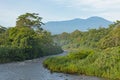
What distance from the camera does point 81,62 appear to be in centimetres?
4078

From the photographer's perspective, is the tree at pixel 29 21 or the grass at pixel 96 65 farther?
the tree at pixel 29 21

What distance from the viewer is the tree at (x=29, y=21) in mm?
89750

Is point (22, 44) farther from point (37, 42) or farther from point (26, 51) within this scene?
point (37, 42)

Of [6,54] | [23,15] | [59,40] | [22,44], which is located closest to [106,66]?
[6,54]

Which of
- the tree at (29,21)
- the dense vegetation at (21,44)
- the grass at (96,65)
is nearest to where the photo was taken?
the grass at (96,65)

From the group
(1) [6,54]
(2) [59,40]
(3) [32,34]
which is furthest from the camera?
(2) [59,40]

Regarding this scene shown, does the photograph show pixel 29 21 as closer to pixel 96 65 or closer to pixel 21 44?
pixel 21 44

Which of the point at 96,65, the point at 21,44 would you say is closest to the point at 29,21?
the point at 21,44

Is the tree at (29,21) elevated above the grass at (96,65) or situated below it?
above

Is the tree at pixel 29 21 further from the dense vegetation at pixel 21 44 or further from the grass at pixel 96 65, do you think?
the grass at pixel 96 65

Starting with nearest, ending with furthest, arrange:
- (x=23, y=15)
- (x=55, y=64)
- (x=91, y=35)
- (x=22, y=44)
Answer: (x=55, y=64) < (x=22, y=44) < (x=23, y=15) < (x=91, y=35)

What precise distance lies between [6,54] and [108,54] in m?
28.2

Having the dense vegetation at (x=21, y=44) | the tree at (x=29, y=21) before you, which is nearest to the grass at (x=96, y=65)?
the dense vegetation at (x=21, y=44)

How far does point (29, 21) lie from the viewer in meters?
91.4
